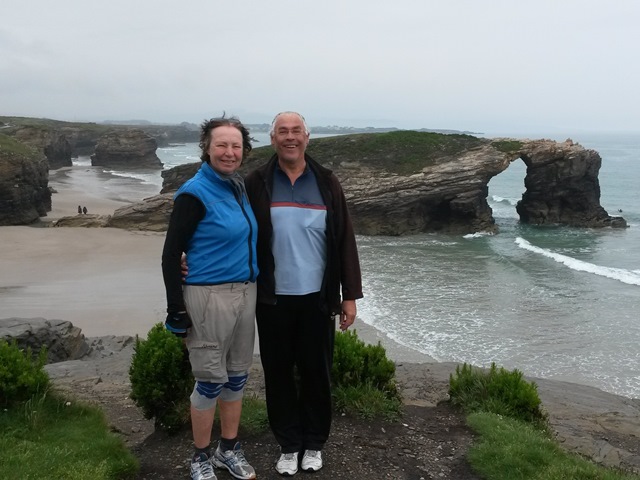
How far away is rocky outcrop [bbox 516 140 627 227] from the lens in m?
35.3

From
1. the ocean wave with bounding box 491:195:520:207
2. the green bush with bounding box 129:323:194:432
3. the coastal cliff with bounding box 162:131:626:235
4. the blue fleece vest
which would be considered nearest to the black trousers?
the blue fleece vest

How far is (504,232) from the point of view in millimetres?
34281

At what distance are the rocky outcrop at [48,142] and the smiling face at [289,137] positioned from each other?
185ft

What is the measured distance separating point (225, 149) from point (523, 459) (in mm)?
3342

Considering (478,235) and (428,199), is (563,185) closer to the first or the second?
(478,235)

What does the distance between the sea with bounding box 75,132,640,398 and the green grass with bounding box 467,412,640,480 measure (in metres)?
4.75

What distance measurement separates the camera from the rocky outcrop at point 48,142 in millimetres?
59562

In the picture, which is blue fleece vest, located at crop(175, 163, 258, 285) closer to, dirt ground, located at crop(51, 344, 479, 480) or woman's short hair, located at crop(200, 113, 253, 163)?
woman's short hair, located at crop(200, 113, 253, 163)

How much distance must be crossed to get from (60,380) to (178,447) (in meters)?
4.56

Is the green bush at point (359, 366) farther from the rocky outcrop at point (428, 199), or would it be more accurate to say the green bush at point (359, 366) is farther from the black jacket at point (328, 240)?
the rocky outcrop at point (428, 199)

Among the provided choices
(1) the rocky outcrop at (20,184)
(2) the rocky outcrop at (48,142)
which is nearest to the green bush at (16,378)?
(1) the rocky outcrop at (20,184)

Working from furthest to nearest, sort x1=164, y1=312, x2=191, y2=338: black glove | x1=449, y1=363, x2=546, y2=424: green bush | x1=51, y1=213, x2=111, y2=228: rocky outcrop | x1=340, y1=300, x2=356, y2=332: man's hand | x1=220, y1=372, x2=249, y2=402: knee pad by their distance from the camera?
1. x1=51, y1=213, x2=111, y2=228: rocky outcrop
2. x1=449, y1=363, x2=546, y2=424: green bush
3. x1=340, y1=300, x2=356, y2=332: man's hand
4. x1=220, y1=372, x2=249, y2=402: knee pad
5. x1=164, y1=312, x2=191, y2=338: black glove

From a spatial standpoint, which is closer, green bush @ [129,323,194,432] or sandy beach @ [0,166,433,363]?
green bush @ [129,323,194,432]

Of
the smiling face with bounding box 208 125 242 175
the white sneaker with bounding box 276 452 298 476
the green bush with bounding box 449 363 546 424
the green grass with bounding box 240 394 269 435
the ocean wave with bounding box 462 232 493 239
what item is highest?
the smiling face with bounding box 208 125 242 175
